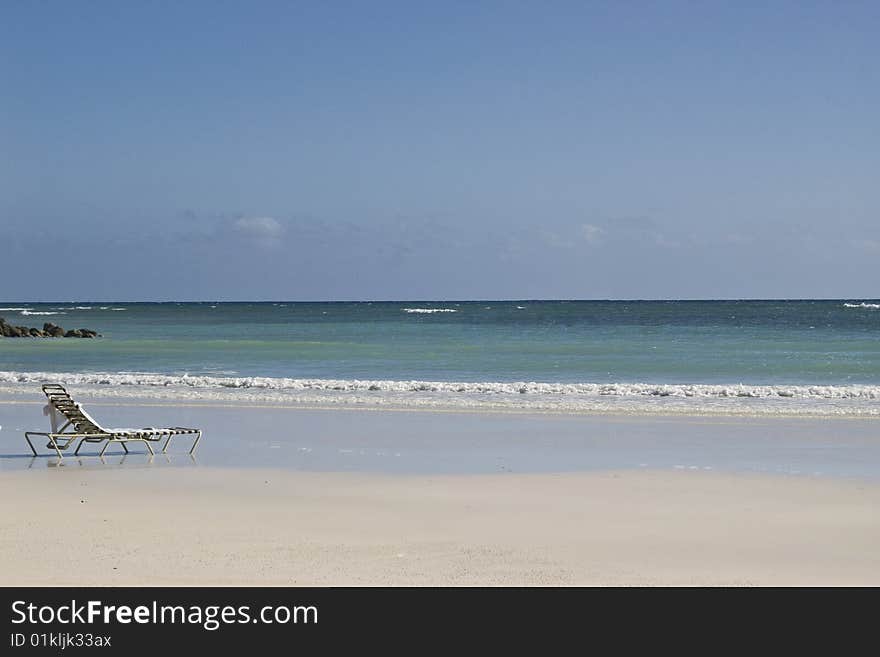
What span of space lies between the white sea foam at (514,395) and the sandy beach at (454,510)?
4.43 metres

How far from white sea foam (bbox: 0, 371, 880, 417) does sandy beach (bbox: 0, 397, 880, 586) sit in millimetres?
4428

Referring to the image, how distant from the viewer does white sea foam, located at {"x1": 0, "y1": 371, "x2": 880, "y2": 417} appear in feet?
68.8

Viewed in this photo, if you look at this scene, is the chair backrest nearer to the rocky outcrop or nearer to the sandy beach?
the sandy beach

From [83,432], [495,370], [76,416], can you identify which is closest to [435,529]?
[83,432]

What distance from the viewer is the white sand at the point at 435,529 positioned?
301 inches

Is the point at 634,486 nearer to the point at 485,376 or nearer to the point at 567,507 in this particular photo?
the point at 567,507

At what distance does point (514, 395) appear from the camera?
24.4 metres

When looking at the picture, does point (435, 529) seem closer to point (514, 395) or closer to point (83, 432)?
point (83, 432)

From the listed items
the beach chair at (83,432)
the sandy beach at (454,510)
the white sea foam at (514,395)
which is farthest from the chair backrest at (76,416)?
the white sea foam at (514,395)

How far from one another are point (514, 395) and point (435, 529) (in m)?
15.3
